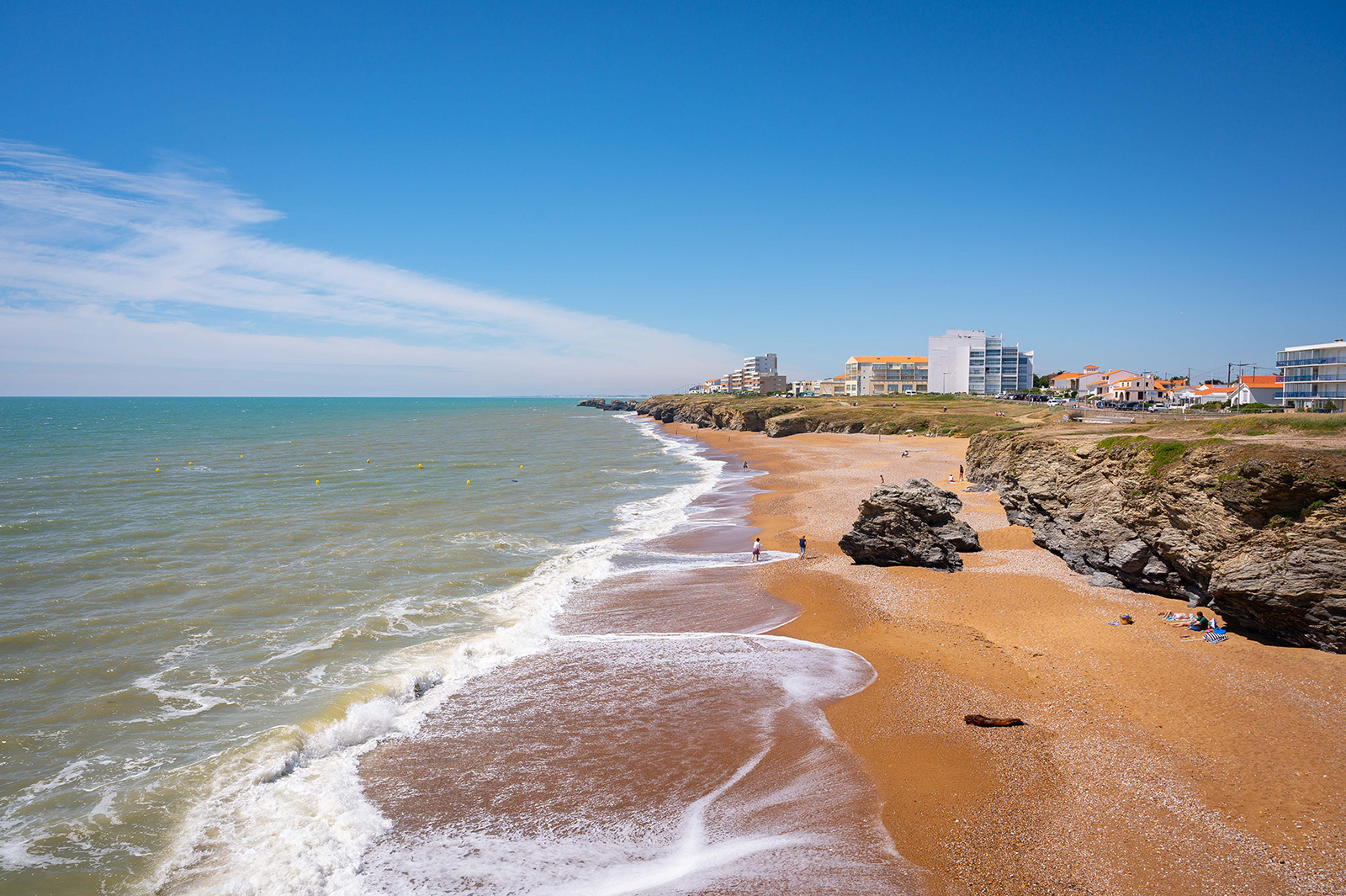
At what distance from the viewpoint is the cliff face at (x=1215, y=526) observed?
13.7 meters

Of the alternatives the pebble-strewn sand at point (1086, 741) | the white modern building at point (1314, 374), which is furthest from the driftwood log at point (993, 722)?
the white modern building at point (1314, 374)

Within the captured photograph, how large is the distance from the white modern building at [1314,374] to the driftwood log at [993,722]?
Result: 71620 millimetres

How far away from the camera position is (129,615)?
744 inches

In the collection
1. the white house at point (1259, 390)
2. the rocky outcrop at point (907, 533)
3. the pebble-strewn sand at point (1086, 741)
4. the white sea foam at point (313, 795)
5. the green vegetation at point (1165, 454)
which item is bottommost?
the white sea foam at point (313, 795)

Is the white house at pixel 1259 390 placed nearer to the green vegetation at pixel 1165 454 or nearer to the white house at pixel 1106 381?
the white house at pixel 1106 381

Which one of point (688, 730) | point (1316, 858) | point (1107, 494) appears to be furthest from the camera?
point (1107, 494)

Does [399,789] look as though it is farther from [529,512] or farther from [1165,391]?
[1165,391]

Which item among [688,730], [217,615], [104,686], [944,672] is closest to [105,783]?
[104,686]

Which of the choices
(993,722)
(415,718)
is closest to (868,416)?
(993,722)

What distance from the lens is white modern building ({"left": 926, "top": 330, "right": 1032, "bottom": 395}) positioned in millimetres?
130750

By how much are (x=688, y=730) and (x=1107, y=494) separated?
16.5 meters

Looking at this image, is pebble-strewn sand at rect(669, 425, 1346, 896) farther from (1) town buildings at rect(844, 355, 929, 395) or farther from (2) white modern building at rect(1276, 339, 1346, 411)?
(1) town buildings at rect(844, 355, 929, 395)

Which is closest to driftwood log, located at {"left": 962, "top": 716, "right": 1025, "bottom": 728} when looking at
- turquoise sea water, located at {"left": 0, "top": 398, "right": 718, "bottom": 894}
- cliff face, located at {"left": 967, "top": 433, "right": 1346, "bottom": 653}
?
cliff face, located at {"left": 967, "top": 433, "right": 1346, "bottom": 653}

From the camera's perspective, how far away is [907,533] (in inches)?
883
